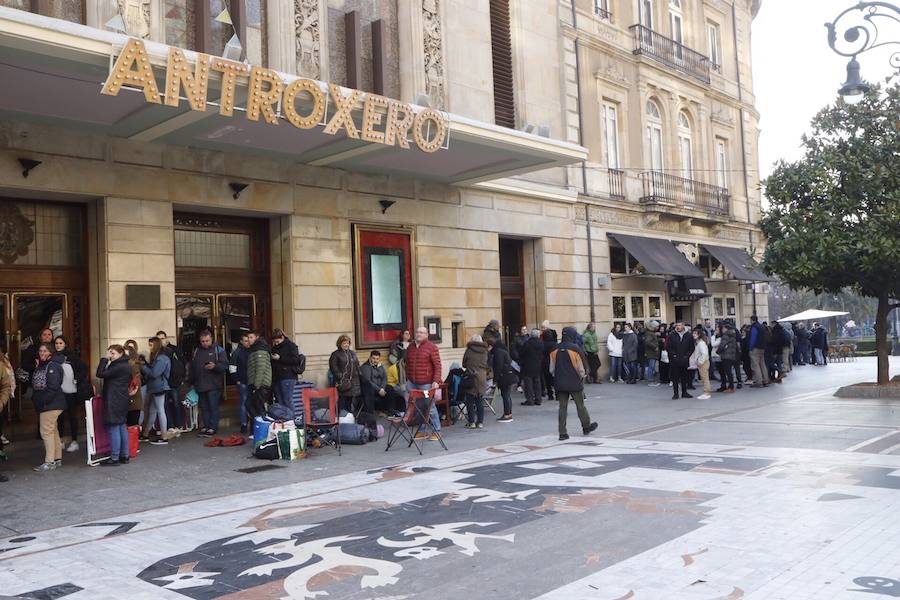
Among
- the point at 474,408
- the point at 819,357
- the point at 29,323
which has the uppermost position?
the point at 29,323

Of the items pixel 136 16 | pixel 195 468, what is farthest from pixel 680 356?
pixel 136 16

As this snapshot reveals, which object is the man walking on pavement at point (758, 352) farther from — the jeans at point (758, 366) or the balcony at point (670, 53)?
the balcony at point (670, 53)

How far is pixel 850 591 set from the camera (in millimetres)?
4941

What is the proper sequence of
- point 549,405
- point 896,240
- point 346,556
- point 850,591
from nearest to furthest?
point 850,591 < point 346,556 < point 896,240 < point 549,405

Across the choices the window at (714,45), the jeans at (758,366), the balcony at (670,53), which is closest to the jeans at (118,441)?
the jeans at (758,366)

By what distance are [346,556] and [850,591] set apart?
3.48m

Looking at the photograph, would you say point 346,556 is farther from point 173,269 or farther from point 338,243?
point 338,243

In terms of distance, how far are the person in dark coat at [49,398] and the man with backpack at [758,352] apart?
15436 mm

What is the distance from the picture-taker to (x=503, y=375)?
15031 mm

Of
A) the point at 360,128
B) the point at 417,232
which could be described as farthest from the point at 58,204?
the point at 417,232

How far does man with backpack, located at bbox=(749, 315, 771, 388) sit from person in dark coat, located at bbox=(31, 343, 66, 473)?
15436 millimetres

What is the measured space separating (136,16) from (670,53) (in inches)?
757

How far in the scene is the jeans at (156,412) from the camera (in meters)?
13.0

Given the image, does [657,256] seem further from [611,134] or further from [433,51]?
[433,51]
